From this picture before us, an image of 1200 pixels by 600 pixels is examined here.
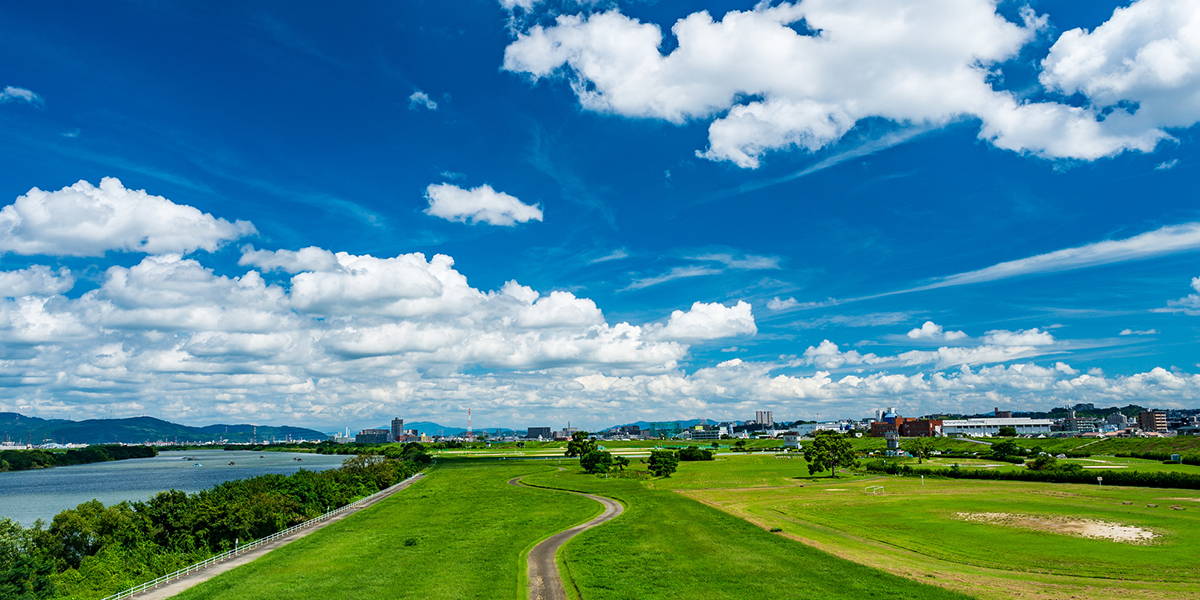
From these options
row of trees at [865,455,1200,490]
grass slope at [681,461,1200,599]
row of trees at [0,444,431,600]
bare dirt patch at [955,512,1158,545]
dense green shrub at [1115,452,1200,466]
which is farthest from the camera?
dense green shrub at [1115,452,1200,466]

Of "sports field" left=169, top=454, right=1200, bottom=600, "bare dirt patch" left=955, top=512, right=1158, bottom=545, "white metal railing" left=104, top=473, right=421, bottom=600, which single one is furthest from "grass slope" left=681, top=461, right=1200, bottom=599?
"white metal railing" left=104, top=473, right=421, bottom=600

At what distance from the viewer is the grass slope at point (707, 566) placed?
44.6 meters

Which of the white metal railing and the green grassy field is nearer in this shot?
the white metal railing

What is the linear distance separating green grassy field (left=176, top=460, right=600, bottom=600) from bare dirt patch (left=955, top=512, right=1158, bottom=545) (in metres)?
51.2

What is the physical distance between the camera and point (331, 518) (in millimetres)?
88125

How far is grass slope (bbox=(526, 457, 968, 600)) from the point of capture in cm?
4456

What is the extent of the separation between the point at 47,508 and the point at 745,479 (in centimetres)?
14630

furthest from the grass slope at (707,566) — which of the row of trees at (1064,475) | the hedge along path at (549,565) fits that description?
the row of trees at (1064,475)

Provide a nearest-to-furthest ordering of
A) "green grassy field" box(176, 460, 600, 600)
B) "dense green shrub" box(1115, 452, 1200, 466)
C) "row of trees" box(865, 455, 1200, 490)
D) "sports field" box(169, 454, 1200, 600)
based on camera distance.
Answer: "sports field" box(169, 454, 1200, 600) < "green grassy field" box(176, 460, 600, 600) < "row of trees" box(865, 455, 1200, 490) < "dense green shrub" box(1115, 452, 1200, 466)

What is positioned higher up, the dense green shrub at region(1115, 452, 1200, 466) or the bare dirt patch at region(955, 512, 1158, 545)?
the bare dirt patch at region(955, 512, 1158, 545)

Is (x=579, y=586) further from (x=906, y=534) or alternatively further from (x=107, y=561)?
(x=107, y=561)

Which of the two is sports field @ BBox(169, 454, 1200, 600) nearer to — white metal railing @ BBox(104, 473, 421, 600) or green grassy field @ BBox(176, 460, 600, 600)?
green grassy field @ BBox(176, 460, 600, 600)

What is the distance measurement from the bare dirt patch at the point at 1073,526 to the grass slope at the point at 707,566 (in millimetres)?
29720

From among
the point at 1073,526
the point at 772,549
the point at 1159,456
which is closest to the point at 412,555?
the point at 772,549
